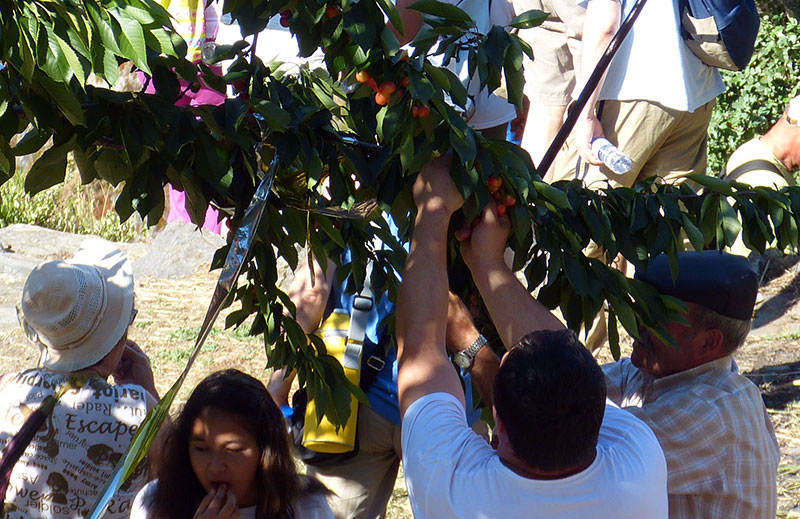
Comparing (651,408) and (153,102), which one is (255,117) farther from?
Result: (651,408)

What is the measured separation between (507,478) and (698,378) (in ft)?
2.96

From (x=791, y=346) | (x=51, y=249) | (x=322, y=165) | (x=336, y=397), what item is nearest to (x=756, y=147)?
(x=791, y=346)

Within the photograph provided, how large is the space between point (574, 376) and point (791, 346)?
4.33 m

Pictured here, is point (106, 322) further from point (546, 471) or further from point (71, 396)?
point (546, 471)

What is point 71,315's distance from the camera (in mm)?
2623

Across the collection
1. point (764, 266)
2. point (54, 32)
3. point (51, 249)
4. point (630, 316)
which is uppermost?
point (54, 32)

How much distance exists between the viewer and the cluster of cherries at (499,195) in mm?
2135

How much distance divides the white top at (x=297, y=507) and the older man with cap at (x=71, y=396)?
129mm

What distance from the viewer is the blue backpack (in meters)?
4.27

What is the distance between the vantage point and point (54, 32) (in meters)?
1.59

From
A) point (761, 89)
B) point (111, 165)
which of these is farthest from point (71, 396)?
point (761, 89)

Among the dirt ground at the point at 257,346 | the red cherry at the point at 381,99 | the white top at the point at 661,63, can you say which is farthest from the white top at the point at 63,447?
the white top at the point at 661,63

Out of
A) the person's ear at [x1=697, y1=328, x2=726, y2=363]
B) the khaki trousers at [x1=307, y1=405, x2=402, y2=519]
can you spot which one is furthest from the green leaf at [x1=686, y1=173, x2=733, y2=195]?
the khaki trousers at [x1=307, y1=405, x2=402, y2=519]

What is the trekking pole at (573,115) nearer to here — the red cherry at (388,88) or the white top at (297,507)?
the red cherry at (388,88)
